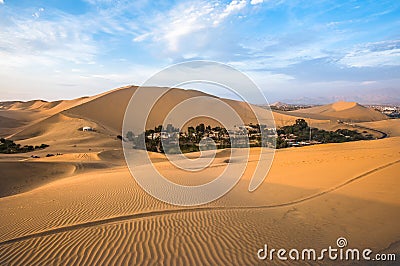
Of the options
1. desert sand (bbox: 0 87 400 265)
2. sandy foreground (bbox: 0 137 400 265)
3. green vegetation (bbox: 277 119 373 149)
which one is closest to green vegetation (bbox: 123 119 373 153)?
green vegetation (bbox: 277 119 373 149)

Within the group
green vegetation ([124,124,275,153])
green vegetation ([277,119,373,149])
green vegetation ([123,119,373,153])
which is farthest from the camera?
green vegetation ([277,119,373,149])

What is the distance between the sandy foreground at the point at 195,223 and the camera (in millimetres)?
5255

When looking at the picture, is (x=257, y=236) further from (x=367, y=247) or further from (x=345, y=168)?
(x=345, y=168)

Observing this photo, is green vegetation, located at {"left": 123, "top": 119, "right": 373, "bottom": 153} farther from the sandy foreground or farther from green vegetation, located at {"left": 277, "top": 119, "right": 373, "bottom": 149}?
the sandy foreground

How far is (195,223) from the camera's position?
A: 6.82m

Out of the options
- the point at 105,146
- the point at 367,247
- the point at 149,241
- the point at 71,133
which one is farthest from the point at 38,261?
the point at 71,133

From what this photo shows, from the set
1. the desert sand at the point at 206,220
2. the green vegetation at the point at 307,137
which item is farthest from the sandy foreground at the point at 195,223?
the green vegetation at the point at 307,137

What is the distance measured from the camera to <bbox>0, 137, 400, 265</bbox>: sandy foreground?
526 cm

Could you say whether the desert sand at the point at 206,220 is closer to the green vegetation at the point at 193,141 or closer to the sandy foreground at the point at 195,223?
the sandy foreground at the point at 195,223

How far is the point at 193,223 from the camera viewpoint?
22.4ft

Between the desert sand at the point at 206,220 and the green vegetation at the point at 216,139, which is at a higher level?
the green vegetation at the point at 216,139

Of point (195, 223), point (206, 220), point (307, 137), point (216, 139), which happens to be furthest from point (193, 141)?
point (195, 223)

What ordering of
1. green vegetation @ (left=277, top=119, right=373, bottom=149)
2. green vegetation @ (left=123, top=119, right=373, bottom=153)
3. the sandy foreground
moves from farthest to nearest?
green vegetation @ (left=277, top=119, right=373, bottom=149)
green vegetation @ (left=123, top=119, right=373, bottom=153)
the sandy foreground

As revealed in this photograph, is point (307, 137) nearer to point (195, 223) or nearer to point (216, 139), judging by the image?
point (216, 139)
